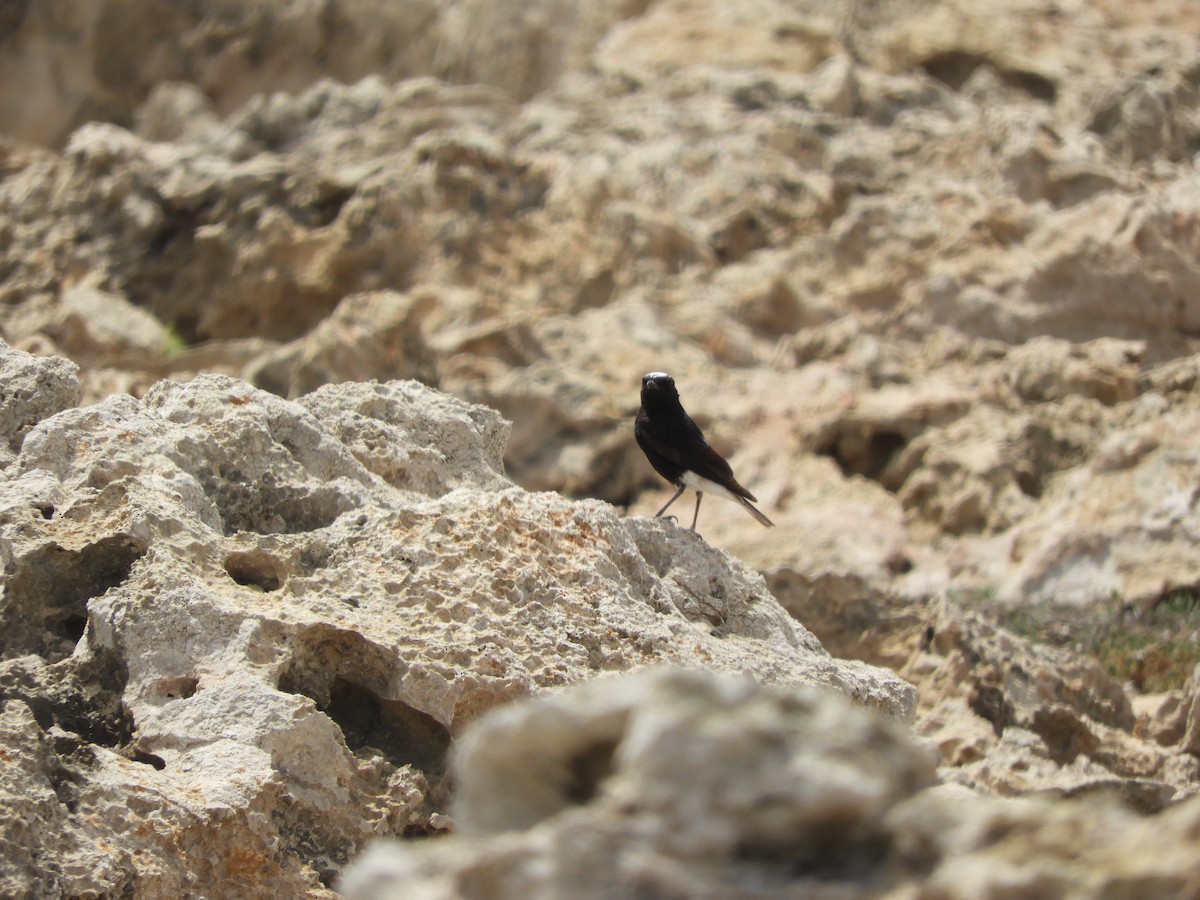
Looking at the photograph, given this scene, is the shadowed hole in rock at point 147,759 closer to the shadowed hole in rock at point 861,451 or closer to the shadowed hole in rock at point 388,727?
the shadowed hole in rock at point 388,727

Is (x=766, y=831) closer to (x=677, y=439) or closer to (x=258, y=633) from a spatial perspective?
(x=258, y=633)

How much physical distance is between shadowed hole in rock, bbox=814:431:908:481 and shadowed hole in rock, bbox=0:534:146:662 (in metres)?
7.25

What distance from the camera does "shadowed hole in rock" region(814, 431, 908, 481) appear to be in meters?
10.7

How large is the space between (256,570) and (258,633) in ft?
1.19

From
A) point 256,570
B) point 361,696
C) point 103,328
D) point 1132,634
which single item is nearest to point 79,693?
point 256,570

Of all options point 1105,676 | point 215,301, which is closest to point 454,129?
point 215,301

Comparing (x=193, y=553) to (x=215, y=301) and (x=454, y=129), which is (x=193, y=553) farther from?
(x=454, y=129)

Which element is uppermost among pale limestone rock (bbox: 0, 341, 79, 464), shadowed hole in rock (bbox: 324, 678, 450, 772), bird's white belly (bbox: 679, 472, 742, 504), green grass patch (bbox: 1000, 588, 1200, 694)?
pale limestone rock (bbox: 0, 341, 79, 464)

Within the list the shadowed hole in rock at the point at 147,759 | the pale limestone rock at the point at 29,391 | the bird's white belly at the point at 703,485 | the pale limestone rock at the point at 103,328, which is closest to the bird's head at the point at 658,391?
the bird's white belly at the point at 703,485

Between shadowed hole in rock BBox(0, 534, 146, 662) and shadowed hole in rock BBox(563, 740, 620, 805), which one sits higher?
shadowed hole in rock BBox(563, 740, 620, 805)

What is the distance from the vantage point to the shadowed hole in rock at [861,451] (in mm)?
10703

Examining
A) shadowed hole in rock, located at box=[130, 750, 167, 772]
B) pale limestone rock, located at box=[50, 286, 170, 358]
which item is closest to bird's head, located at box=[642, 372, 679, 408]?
shadowed hole in rock, located at box=[130, 750, 167, 772]

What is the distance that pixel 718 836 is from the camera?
6.26 ft

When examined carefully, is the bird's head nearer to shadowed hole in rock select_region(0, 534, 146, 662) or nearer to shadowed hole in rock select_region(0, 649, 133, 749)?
shadowed hole in rock select_region(0, 534, 146, 662)
